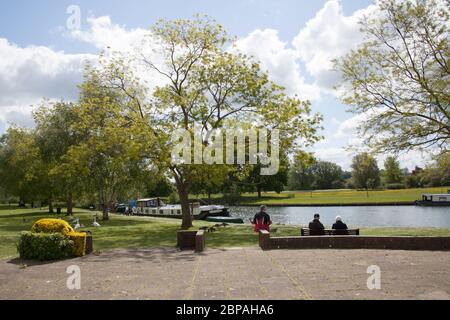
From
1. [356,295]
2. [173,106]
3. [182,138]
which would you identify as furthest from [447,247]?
[173,106]

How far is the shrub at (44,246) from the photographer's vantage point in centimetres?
1508

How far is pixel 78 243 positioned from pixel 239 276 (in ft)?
23.9

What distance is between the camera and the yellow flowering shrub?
51.6 feet

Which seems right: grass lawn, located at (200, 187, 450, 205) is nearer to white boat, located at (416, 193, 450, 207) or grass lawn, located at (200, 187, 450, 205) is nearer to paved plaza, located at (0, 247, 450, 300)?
white boat, located at (416, 193, 450, 207)

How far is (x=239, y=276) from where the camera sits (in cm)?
1135

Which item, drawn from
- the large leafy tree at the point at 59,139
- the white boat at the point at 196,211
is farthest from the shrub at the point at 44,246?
the white boat at the point at 196,211

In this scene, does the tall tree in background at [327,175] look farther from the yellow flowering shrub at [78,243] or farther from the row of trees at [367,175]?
the yellow flowering shrub at [78,243]

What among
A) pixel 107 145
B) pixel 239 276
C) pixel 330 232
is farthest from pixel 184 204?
pixel 239 276

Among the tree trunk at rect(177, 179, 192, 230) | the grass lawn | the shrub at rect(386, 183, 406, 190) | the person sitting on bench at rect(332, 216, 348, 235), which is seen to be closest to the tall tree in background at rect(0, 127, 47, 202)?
the tree trunk at rect(177, 179, 192, 230)

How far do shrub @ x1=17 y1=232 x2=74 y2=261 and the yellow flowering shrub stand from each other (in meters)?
0.15

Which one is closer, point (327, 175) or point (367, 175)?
point (367, 175)

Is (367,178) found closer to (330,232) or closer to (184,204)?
(184,204)

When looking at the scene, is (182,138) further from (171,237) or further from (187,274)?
(187,274)

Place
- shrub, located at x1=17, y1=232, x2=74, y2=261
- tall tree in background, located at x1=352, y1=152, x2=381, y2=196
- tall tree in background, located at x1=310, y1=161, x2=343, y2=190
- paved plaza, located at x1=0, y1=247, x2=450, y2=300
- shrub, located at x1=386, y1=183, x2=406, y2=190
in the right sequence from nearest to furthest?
paved plaza, located at x1=0, y1=247, x2=450, y2=300 → shrub, located at x1=17, y1=232, x2=74, y2=261 → shrub, located at x1=386, y1=183, x2=406, y2=190 → tall tree in background, located at x1=352, y1=152, x2=381, y2=196 → tall tree in background, located at x1=310, y1=161, x2=343, y2=190
